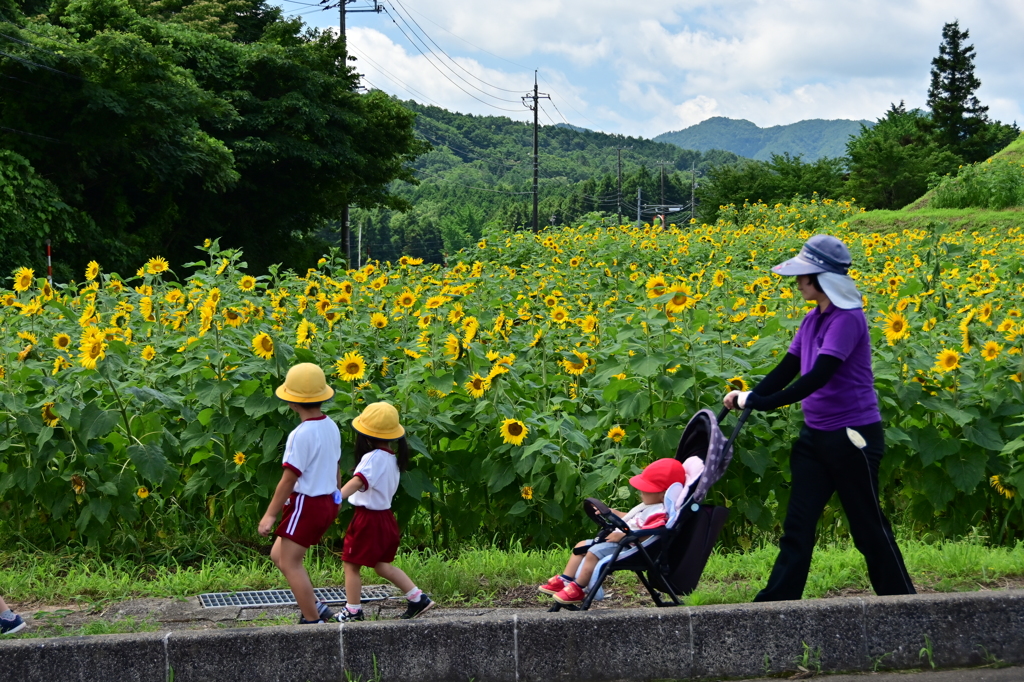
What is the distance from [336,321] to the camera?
5.49 metres

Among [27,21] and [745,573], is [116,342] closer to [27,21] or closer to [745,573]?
[745,573]

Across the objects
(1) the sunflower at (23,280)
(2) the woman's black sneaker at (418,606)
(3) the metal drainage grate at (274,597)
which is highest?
(1) the sunflower at (23,280)

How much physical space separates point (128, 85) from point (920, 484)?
2226cm

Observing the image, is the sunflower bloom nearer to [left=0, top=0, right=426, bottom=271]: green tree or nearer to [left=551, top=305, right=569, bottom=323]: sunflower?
[left=551, top=305, right=569, bottom=323]: sunflower

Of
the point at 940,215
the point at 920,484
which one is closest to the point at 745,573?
the point at 920,484

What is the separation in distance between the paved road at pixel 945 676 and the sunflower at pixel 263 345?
109 inches

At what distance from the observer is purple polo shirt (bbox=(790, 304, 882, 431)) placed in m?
3.62

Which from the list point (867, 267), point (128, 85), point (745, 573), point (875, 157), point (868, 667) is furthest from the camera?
point (875, 157)

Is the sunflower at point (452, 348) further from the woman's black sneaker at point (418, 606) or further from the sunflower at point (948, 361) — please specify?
the sunflower at point (948, 361)

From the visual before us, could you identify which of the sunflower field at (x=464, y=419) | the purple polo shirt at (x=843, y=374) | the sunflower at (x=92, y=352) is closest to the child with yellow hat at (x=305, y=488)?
the sunflower field at (x=464, y=419)

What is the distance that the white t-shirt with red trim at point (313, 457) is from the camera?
12.5ft

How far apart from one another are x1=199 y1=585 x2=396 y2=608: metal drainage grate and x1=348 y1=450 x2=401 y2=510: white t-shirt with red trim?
0.48 m

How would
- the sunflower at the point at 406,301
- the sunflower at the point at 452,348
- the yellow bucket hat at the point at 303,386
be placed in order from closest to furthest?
the yellow bucket hat at the point at 303,386 → the sunflower at the point at 452,348 → the sunflower at the point at 406,301

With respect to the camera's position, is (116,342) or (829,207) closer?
(116,342)
